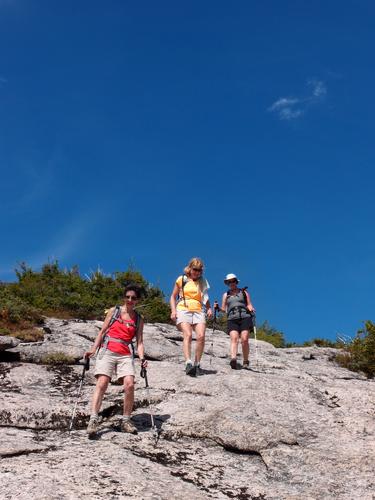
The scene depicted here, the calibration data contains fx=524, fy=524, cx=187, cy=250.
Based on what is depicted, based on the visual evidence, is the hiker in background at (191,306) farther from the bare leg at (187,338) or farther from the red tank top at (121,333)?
the red tank top at (121,333)

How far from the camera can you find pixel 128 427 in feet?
25.1

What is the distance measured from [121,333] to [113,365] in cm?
50

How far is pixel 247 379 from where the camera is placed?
10070mm

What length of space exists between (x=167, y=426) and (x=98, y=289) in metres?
17.3

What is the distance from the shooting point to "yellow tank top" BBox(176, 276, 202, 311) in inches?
417

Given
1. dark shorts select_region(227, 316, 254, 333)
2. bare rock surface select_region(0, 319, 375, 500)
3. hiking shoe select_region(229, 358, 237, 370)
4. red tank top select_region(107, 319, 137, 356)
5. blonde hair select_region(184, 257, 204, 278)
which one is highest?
blonde hair select_region(184, 257, 204, 278)

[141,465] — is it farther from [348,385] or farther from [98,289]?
[98,289]

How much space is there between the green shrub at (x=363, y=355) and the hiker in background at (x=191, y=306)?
762 cm

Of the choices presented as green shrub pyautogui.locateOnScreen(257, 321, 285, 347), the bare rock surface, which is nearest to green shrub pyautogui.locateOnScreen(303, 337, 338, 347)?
green shrub pyautogui.locateOnScreen(257, 321, 285, 347)

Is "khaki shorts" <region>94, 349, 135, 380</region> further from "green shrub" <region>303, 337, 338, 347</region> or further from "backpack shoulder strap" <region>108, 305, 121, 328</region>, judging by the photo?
"green shrub" <region>303, 337, 338, 347</region>

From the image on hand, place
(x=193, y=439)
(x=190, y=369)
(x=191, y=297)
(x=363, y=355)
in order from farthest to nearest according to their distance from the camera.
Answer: (x=363, y=355), (x=191, y=297), (x=190, y=369), (x=193, y=439)

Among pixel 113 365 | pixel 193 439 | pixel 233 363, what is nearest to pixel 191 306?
pixel 233 363

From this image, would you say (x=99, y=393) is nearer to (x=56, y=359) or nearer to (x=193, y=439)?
(x=193, y=439)

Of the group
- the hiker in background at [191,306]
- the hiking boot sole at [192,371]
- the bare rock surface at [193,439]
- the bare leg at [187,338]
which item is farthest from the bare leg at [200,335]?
the bare rock surface at [193,439]
